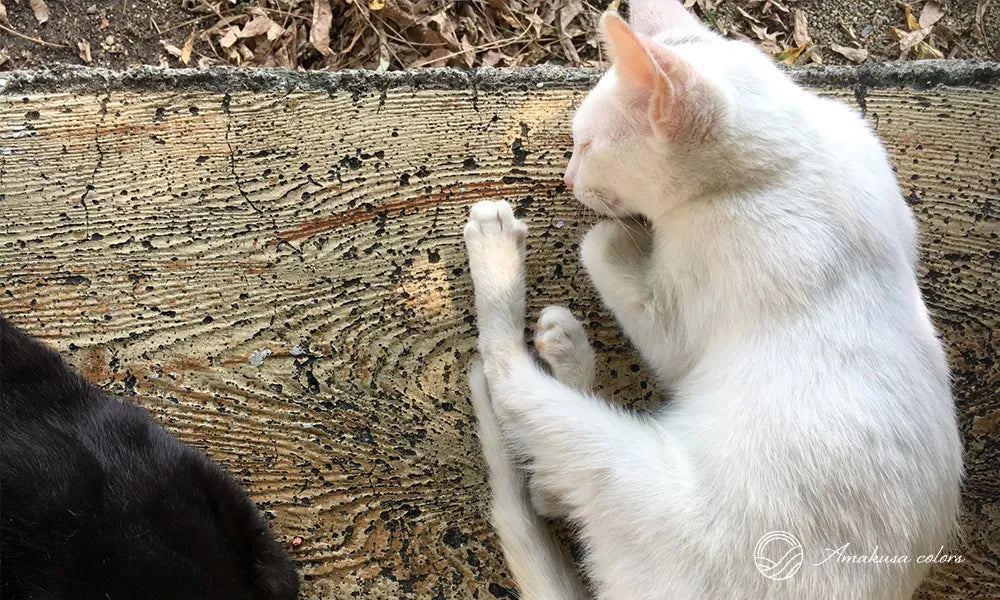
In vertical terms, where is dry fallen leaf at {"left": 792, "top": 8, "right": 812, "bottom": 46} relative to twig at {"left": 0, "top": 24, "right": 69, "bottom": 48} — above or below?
below

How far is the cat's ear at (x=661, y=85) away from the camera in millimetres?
1300

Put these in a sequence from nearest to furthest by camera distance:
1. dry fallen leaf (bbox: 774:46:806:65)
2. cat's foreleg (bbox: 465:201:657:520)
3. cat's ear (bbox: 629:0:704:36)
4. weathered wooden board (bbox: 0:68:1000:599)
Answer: cat's foreleg (bbox: 465:201:657:520), weathered wooden board (bbox: 0:68:1000:599), cat's ear (bbox: 629:0:704:36), dry fallen leaf (bbox: 774:46:806:65)

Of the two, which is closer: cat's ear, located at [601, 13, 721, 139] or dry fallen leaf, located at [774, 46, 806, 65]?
cat's ear, located at [601, 13, 721, 139]

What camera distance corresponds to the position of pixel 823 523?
1.30m

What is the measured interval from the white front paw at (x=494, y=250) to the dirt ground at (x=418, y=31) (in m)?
1.17

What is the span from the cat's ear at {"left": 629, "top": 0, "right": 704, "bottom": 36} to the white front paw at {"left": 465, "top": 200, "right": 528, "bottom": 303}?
611 mm

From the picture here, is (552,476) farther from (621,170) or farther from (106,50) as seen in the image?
(106,50)

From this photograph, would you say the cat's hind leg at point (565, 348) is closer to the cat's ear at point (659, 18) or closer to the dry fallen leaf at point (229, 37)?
the cat's ear at point (659, 18)

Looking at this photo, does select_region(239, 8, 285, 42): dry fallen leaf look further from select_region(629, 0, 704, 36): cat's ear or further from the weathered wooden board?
select_region(629, 0, 704, 36): cat's ear

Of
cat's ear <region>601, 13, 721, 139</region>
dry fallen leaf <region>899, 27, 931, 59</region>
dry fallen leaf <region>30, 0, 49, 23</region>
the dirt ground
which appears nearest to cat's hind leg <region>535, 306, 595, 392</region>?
cat's ear <region>601, 13, 721, 139</region>

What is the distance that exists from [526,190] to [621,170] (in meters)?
0.29

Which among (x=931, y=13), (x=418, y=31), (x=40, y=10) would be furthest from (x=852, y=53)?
(x=40, y=10)

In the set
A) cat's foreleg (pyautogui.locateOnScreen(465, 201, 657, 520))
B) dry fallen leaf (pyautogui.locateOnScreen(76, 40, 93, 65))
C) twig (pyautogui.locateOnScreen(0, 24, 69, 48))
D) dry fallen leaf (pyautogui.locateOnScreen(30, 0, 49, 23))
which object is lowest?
cat's foreleg (pyautogui.locateOnScreen(465, 201, 657, 520))

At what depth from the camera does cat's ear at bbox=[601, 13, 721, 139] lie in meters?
1.30
